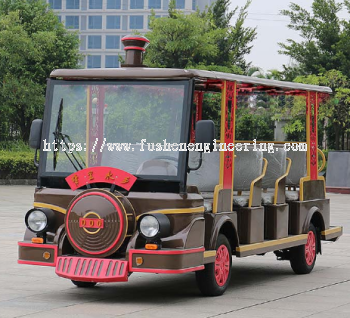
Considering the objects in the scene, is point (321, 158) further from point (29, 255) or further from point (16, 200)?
point (16, 200)

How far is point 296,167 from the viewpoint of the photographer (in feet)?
37.7

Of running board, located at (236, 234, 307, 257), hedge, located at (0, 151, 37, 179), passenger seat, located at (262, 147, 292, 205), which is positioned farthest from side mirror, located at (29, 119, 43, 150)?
hedge, located at (0, 151, 37, 179)

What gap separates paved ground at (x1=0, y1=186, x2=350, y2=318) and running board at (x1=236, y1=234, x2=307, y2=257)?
38cm

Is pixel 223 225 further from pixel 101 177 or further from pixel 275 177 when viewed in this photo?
pixel 275 177

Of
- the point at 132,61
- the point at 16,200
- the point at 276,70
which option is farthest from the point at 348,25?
the point at 132,61

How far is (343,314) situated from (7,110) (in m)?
30.4

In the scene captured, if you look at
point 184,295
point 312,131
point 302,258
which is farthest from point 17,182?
point 184,295

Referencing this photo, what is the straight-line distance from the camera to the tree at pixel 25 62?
118 feet

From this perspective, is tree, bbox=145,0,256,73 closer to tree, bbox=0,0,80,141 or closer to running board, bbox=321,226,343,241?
tree, bbox=0,0,80,141

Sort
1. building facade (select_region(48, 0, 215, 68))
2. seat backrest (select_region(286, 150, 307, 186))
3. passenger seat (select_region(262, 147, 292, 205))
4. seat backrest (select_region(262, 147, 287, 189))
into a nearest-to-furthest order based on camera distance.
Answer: passenger seat (select_region(262, 147, 292, 205)) < seat backrest (select_region(262, 147, 287, 189)) < seat backrest (select_region(286, 150, 307, 186)) < building facade (select_region(48, 0, 215, 68))

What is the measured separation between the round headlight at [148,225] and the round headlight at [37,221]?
1.02 m

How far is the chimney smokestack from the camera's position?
922 centimetres

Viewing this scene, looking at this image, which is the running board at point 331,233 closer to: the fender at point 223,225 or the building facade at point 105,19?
the fender at point 223,225

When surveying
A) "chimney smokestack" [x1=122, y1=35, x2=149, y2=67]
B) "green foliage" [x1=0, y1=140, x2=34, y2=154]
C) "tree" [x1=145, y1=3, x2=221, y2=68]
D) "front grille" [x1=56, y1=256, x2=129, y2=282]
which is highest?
"tree" [x1=145, y1=3, x2=221, y2=68]
